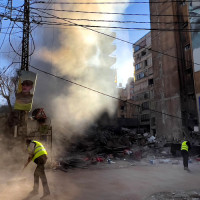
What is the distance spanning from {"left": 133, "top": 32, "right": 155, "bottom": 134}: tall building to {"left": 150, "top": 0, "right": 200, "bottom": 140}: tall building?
311 inches

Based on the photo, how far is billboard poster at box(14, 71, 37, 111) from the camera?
8422 millimetres

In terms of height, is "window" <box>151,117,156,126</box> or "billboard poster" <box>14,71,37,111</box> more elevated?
"billboard poster" <box>14,71,37,111</box>

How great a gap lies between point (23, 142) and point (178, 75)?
2291 centimetres

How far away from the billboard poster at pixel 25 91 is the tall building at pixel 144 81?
29676mm

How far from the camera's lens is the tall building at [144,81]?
37.2 metres

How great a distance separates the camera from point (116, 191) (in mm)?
4832

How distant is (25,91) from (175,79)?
22345mm

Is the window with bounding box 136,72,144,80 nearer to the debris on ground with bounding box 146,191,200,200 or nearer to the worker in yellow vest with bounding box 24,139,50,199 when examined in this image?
the debris on ground with bounding box 146,191,200,200

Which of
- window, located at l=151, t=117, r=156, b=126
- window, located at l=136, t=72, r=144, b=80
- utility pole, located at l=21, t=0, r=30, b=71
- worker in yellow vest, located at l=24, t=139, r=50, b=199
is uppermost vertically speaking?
window, located at l=136, t=72, r=144, b=80

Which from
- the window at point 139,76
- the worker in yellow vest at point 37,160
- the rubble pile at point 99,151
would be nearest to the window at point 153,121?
the window at point 139,76

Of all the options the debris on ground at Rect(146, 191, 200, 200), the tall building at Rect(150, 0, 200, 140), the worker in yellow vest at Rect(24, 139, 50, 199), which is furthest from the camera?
the tall building at Rect(150, 0, 200, 140)

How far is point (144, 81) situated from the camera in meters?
39.0

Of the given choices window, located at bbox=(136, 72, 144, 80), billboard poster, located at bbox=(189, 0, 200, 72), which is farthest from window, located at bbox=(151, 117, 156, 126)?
window, located at bbox=(136, 72, 144, 80)

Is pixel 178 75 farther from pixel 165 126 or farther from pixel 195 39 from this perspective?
pixel 165 126
